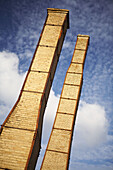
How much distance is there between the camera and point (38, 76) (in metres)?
11.0

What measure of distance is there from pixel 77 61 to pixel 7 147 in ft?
35.4

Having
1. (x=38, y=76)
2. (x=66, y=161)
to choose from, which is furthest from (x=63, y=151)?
(x=38, y=76)

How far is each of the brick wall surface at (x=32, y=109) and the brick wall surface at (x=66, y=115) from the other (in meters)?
2.47

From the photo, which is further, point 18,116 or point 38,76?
point 38,76

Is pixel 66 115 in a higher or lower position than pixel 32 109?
higher

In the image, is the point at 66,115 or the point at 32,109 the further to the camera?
the point at 66,115

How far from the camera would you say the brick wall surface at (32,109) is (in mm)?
8391

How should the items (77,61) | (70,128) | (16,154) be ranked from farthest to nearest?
1. (77,61)
2. (70,128)
3. (16,154)

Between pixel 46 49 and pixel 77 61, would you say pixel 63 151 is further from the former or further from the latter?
pixel 77 61

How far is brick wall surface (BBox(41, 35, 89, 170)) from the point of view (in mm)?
12320

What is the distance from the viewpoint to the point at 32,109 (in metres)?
9.73

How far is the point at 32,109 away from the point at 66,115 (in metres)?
5.12

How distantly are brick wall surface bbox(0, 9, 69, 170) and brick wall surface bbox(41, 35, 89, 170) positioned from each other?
8.09 feet

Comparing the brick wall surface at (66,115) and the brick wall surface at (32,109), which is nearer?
the brick wall surface at (32,109)
